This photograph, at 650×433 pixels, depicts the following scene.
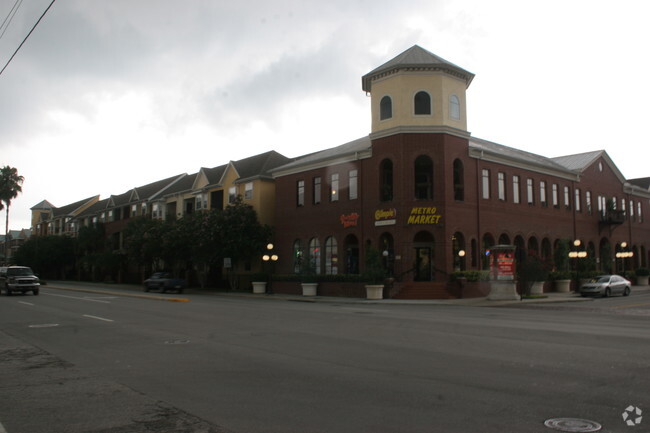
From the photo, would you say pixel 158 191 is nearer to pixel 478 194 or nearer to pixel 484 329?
pixel 478 194

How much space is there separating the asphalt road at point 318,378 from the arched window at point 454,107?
23.3m

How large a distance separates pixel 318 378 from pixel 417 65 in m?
30.6

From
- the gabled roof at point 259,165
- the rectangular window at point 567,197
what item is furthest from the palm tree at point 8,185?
the rectangular window at point 567,197


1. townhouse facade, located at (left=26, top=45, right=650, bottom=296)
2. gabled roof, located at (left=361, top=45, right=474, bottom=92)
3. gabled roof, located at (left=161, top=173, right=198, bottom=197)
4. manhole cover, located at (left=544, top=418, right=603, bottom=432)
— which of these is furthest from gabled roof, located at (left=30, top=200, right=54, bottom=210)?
manhole cover, located at (left=544, top=418, right=603, bottom=432)

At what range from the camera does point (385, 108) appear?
1443 inches

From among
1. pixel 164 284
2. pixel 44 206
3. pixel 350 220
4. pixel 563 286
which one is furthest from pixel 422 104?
pixel 44 206

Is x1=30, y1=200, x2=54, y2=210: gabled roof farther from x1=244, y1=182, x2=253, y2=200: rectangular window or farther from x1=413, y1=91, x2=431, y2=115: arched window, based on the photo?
x1=413, y1=91, x2=431, y2=115: arched window

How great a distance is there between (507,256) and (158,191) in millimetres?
44531

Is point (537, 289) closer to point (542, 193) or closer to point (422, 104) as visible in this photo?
point (542, 193)

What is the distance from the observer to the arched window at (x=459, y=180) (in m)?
36.2

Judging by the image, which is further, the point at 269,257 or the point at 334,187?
the point at 269,257

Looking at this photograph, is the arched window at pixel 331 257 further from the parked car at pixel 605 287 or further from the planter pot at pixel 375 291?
the parked car at pixel 605 287

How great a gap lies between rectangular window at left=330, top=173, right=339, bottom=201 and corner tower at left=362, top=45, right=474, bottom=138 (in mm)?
5195

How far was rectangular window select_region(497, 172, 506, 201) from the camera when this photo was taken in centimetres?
3965
